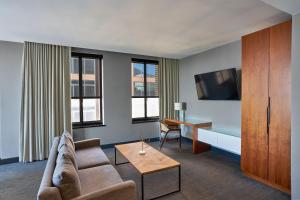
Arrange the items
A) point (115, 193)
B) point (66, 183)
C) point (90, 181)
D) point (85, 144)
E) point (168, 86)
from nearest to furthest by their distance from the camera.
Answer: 1. point (66, 183)
2. point (115, 193)
3. point (90, 181)
4. point (85, 144)
5. point (168, 86)

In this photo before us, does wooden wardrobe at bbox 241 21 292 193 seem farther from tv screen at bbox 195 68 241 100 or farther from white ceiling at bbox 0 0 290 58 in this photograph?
tv screen at bbox 195 68 241 100

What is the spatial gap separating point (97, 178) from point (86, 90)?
2.83 meters

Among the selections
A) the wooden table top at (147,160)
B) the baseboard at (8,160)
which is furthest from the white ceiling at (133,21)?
the baseboard at (8,160)

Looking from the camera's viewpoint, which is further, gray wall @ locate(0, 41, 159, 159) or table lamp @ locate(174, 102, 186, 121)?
table lamp @ locate(174, 102, 186, 121)

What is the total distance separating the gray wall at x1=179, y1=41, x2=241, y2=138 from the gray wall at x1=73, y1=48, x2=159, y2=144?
5.26ft

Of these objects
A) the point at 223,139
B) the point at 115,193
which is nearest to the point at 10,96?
the point at 115,193

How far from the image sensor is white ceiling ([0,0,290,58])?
219 cm

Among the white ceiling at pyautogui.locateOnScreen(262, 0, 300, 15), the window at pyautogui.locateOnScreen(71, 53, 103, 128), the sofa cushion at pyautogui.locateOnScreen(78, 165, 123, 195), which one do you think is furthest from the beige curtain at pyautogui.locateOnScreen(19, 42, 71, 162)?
the white ceiling at pyautogui.locateOnScreen(262, 0, 300, 15)

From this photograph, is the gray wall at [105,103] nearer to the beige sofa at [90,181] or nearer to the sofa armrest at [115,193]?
the beige sofa at [90,181]

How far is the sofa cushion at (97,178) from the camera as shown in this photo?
191cm

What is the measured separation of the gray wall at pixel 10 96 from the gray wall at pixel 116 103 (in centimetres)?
130

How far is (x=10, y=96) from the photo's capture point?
11.9 ft

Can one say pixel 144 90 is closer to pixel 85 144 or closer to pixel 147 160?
pixel 85 144

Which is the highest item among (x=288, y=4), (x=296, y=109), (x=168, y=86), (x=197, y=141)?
(x=288, y=4)
